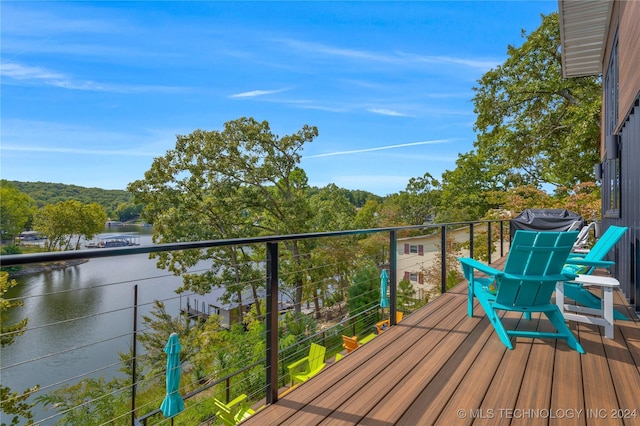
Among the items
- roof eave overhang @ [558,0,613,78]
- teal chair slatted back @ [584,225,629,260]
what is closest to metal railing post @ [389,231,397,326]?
teal chair slatted back @ [584,225,629,260]

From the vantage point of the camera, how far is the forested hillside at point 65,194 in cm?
2508

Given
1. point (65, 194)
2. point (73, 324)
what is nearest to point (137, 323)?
point (73, 324)

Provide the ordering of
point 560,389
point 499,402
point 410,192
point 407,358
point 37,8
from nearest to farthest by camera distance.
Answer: point 499,402, point 560,389, point 407,358, point 37,8, point 410,192

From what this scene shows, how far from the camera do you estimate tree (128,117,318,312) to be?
18344 millimetres

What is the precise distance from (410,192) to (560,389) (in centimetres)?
3604

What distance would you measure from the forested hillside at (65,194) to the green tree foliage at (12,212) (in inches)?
48.8

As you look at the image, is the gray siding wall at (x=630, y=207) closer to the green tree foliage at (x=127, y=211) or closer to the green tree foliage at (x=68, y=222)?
the green tree foliage at (x=127, y=211)

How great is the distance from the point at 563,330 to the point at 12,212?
26524 mm

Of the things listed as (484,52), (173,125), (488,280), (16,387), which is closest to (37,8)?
(173,125)

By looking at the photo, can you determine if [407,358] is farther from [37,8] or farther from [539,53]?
[37,8]

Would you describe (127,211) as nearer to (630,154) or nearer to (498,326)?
(498,326)

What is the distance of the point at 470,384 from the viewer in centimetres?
211

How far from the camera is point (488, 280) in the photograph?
3.33m

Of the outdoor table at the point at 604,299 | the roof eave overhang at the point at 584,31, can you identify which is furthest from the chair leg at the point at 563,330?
the roof eave overhang at the point at 584,31
